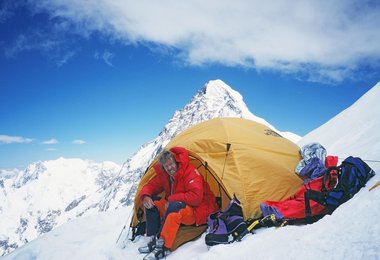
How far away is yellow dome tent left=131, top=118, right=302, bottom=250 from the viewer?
689 centimetres

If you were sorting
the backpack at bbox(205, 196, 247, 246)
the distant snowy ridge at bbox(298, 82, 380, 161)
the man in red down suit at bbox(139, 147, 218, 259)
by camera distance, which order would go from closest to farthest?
the backpack at bbox(205, 196, 247, 246) → the man in red down suit at bbox(139, 147, 218, 259) → the distant snowy ridge at bbox(298, 82, 380, 161)

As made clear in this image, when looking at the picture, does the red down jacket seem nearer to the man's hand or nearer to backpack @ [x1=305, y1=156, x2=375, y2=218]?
the man's hand

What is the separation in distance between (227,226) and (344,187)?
2112 millimetres

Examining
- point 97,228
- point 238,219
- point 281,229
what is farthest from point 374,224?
point 97,228

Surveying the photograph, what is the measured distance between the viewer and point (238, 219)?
5.81 m

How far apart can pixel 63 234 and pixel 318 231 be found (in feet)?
27.1

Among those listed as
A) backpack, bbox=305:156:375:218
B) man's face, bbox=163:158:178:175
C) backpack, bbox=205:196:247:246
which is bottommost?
backpack, bbox=205:196:247:246

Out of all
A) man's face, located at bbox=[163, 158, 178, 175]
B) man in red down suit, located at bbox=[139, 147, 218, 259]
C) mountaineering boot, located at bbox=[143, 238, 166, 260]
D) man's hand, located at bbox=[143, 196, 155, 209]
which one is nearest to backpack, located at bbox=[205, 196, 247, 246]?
man in red down suit, located at bbox=[139, 147, 218, 259]

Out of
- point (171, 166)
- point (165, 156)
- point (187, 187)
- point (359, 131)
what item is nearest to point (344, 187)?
point (187, 187)

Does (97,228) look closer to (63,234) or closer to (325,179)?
(63,234)

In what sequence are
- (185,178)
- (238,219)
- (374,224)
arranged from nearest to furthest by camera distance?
(374,224), (238,219), (185,178)

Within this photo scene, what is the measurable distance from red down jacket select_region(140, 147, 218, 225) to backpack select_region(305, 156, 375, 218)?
224 centimetres

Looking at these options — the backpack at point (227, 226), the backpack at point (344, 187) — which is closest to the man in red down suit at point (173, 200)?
the backpack at point (227, 226)

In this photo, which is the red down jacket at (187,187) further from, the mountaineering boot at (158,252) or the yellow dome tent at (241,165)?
the mountaineering boot at (158,252)
